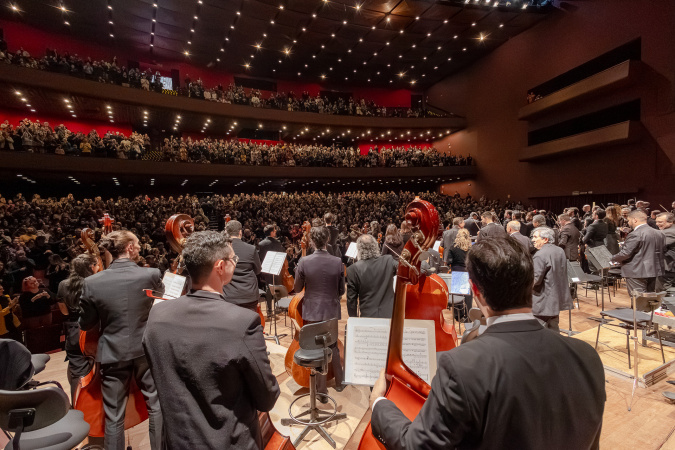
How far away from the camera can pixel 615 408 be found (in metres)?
3.28

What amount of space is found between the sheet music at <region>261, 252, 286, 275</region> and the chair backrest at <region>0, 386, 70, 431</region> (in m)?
Result: 2.96

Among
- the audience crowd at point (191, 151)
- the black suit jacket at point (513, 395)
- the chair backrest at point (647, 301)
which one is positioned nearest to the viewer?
the black suit jacket at point (513, 395)

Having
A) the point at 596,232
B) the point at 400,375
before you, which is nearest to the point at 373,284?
the point at 400,375

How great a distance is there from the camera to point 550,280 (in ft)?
12.5

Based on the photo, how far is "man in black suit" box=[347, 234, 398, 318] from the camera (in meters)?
3.49

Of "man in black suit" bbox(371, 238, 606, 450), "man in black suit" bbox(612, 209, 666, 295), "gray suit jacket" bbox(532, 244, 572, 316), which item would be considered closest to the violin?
"gray suit jacket" bbox(532, 244, 572, 316)

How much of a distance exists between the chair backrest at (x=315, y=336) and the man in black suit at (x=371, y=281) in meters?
0.54

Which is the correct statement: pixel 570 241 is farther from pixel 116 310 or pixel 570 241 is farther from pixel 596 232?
pixel 116 310

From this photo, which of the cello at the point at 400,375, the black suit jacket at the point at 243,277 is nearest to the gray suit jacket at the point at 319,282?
the black suit jacket at the point at 243,277

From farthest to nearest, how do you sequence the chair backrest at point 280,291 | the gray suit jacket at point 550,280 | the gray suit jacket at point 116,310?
1. the chair backrest at point 280,291
2. the gray suit jacket at point 550,280
3. the gray suit jacket at point 116,310

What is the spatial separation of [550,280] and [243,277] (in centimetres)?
348

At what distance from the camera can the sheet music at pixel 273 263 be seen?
476 centimetres

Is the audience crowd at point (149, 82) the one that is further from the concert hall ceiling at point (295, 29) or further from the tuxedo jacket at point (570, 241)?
the tuxedo jacket at point (570, 241)

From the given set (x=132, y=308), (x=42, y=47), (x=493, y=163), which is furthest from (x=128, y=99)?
(x=493, y=163)
